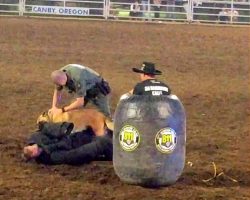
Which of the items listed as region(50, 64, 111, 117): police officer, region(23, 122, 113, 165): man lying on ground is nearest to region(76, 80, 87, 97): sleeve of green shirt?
region(50, 64, 111, 117): police officer

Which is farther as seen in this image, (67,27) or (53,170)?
(67,27)

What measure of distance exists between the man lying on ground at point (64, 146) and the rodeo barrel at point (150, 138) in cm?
170

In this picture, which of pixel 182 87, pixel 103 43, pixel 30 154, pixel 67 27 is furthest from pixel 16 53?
pixel 30 154

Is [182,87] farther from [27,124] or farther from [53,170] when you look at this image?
[53,170]

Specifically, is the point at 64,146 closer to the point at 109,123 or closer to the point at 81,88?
the point at 109,123

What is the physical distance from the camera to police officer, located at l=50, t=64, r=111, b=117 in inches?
374

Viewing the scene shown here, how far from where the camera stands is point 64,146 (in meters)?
9.07

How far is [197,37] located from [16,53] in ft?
25.3

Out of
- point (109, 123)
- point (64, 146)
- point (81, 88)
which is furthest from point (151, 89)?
point (81, 88)

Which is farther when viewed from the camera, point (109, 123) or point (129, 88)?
point (129, 88)

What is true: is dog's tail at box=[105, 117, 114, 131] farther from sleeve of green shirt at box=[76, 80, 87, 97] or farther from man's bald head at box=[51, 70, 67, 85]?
Answer: man's bald head at box=[51, 70, 67, 85]

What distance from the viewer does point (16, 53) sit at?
2050 centimetres

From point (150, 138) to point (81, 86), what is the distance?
256 cm

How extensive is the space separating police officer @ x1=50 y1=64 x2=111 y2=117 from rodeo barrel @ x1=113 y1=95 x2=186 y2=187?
221 cm
